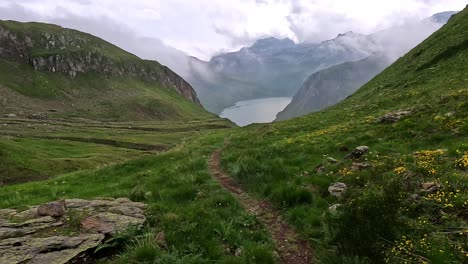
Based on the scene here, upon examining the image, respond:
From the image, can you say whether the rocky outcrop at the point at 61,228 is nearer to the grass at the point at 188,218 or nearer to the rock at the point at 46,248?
the rock at the point at 46,248

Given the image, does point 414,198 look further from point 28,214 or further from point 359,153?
point 28,214

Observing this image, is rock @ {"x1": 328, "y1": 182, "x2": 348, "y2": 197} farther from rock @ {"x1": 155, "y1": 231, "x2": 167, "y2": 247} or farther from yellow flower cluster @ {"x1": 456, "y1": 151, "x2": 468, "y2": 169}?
rock @ {"x1": 155, "y1": 231, "x2": 167, "y2": 247}

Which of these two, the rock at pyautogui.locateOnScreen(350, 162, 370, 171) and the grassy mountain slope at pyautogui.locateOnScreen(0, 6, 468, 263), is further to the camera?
the rock at pyautogui.locateOnScreen(350, 162, 370, 171)

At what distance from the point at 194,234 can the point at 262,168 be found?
7.47 m

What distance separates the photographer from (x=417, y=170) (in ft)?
42.7

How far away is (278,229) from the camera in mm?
12648

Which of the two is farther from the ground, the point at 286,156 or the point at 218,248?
the point at 286,156

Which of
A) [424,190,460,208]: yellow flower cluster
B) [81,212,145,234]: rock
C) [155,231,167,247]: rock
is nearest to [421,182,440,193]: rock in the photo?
[424,190,460,208]: yellow flower cluster

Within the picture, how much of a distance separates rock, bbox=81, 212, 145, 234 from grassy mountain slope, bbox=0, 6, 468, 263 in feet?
2.09

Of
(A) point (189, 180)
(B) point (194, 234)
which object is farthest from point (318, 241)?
(A) point (189, 180)

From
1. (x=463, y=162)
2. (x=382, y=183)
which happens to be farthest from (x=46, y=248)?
(x=463, y=162)

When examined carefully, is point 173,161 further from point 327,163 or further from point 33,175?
point 33,175

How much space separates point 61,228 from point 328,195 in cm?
910

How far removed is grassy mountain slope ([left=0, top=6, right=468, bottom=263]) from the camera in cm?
891
